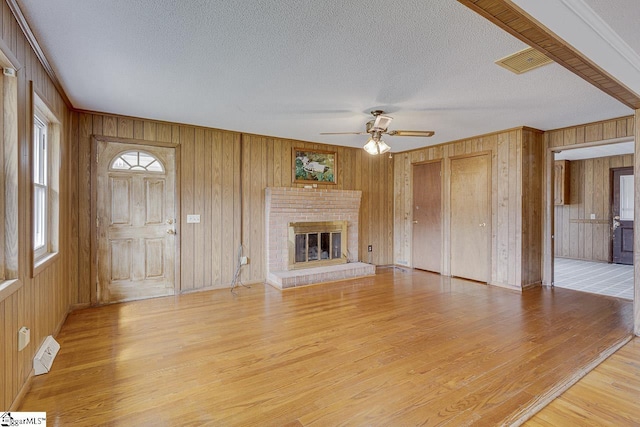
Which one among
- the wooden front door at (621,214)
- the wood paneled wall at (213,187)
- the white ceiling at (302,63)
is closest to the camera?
the white ceiling at (302,63)

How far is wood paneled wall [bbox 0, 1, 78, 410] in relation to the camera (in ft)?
5.97

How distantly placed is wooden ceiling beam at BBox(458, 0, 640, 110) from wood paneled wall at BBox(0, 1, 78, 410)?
99.8 inches

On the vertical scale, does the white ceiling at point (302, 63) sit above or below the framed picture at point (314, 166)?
above

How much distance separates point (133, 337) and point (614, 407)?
367 centimetres

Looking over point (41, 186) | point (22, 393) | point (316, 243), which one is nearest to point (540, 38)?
point (22, 393)

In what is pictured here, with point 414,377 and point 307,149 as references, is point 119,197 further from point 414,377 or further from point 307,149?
point 414,377

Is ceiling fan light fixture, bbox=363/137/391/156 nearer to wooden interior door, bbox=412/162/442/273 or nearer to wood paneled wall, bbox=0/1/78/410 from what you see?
wooden interior door, bbox=412/162/442/273

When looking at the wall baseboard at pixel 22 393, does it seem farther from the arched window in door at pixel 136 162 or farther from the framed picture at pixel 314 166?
the framed picture at pixel 314 166

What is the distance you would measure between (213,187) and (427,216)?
12.5 feet

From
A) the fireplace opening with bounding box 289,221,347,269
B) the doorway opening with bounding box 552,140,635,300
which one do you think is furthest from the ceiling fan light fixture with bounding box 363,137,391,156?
the doorway opening with bounding box 552,140,635,300

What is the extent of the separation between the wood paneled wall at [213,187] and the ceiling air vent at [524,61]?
135 inches

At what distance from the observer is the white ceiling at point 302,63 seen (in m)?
1.94

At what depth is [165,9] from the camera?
75.2 inches

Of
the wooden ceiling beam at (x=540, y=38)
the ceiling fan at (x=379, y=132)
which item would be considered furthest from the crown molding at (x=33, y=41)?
the ceiling fan at (x=379, y=132)
